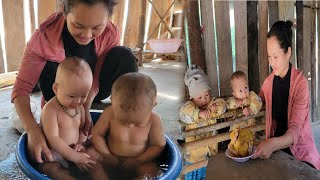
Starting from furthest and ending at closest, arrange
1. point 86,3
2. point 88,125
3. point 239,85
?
1. point 239,85
2. point 88,125
3. point 86,3

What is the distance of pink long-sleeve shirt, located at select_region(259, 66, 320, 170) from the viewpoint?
69 centimetres

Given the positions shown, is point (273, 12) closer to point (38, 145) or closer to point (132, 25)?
point (132, 25)

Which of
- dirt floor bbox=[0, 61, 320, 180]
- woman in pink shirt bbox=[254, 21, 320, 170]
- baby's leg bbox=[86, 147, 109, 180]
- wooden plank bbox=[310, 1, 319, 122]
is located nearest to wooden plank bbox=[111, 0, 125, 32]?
dirt floor bbox=[0, 61, 320, 180]

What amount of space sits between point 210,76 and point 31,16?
14.2 inches

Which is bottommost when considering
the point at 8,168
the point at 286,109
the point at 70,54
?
the point at 8,168

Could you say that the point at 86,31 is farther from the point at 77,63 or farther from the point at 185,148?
the point at 185,148

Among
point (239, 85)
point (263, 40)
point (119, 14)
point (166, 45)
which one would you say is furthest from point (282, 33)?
point (119, 14)

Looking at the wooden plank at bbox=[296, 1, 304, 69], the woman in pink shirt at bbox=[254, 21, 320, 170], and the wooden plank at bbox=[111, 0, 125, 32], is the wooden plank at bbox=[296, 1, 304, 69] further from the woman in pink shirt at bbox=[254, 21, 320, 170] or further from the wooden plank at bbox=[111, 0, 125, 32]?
the wooden plank at bbox=[111, 0, 125, 32]

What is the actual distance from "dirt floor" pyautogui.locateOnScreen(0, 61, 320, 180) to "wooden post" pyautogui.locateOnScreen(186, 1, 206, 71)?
0.03 m

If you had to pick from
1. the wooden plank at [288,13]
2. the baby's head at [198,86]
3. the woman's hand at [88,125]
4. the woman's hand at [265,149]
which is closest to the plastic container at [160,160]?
the woman's hand at [88,125]

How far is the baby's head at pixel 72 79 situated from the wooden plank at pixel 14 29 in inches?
3.8

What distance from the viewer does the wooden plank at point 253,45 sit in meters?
0.66

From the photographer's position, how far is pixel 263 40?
2.17ft

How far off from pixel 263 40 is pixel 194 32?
0.15 meters
